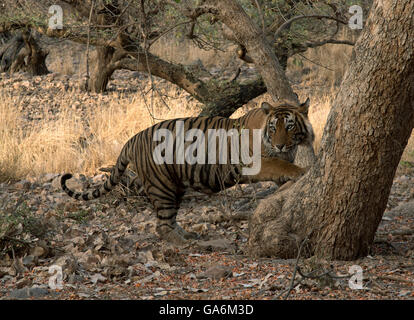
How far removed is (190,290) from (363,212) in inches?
47.3

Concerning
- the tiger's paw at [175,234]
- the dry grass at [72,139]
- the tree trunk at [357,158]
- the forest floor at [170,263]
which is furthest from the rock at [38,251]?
the dry grass at [72,139]

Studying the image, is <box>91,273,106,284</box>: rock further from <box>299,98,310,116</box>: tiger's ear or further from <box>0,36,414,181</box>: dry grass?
<box>0,36,414,181</box>: dry grass

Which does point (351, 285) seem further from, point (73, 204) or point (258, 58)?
point (73, 204)

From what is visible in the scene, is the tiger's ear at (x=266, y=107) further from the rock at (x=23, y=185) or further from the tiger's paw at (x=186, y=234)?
the rock at (x=23, y=185)

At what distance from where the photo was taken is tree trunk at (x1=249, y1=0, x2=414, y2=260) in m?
3.27

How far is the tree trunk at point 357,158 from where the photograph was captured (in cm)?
327

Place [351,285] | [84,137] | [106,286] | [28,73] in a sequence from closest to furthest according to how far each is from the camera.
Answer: [351,285], [106,286], [84,137], [28,73]

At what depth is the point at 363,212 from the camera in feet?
12.1

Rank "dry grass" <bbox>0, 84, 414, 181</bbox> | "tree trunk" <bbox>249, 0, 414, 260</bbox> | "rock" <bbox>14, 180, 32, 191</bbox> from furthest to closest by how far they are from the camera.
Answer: "dry grass" <bbox>0, 84, 414, 181</bbox>, "rock" <bbox>14, 180, 32, 191</bbox>, "tree trunk" <bbox>249, 0, 414, 260</bbox>

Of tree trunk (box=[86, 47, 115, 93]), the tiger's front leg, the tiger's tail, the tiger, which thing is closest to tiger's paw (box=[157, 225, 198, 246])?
the tiger

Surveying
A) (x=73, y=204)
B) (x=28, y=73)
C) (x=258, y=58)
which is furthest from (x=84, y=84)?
(x=258, y=58)

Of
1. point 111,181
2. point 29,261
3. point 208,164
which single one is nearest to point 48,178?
point 111,181

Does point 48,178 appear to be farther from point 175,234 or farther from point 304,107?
point 304,107

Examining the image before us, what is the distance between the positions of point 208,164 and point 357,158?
72.9 inches
